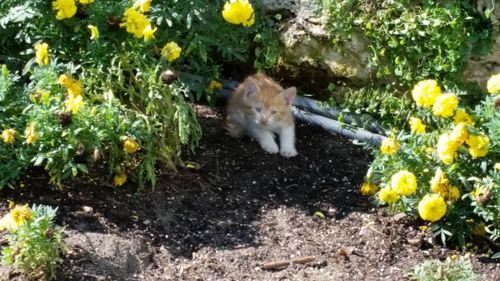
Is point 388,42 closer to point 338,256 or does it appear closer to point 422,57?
point 422,57

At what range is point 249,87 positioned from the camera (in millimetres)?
6336

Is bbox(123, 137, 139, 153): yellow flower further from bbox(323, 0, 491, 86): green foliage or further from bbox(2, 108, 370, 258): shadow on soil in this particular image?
bbox(323, 0, 491, 86): green foliage

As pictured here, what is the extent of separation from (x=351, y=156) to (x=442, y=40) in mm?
1063

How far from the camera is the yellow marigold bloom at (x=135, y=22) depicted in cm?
509

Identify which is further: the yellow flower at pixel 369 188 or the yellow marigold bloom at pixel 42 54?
the yellow flower at pixel 369 188

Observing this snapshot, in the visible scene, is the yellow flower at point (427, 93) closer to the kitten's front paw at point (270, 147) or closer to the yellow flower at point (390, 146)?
the yellow flower at point (390, 146)

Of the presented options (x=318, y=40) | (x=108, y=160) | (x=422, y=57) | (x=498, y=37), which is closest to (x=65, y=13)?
(x=108, y=160)

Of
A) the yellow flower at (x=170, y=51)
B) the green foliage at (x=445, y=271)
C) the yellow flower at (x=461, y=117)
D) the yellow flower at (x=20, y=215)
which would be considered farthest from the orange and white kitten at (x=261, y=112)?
the yellow flower at (x=20, y=215)

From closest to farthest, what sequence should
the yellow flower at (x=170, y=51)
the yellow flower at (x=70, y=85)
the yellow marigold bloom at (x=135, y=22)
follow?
the yellow flower at (x=70, y=85) < the yellow marigold bloom at (x=135, y=22) < the yellow flower at (x=170, y=51)

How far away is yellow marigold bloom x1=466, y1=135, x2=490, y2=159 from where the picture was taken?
189 inches

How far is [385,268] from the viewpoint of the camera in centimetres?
Answer: 491

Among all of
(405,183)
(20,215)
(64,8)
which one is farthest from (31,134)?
(405,183)

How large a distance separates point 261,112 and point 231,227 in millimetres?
1451

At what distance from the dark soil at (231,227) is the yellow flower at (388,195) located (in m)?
0.25
